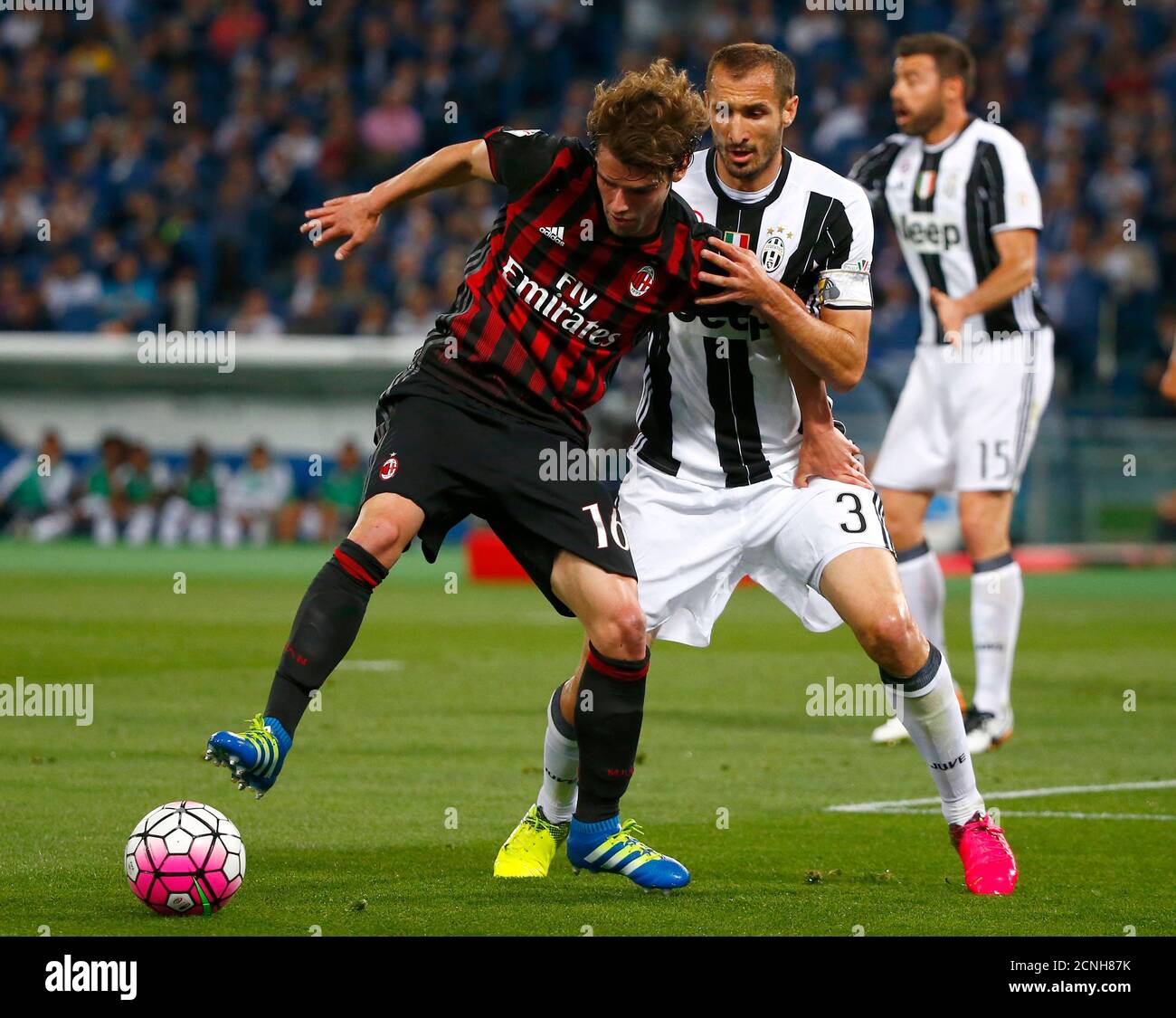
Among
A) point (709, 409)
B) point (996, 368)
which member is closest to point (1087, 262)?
point (996, 368)

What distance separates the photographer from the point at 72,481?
76.0ft

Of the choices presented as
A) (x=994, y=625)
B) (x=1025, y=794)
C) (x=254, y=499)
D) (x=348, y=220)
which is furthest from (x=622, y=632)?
(x=254, y=499)

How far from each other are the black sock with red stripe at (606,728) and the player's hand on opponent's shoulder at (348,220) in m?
1.36

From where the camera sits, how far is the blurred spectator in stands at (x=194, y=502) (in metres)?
22.6

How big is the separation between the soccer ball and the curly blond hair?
82.1 inches

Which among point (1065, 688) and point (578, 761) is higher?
point (578, 761)

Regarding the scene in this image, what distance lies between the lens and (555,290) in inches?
220

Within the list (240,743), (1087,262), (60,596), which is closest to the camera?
(240,743)

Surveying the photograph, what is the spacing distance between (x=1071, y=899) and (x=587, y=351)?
80.2 inches

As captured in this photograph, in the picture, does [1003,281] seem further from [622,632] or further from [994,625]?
[622,632]

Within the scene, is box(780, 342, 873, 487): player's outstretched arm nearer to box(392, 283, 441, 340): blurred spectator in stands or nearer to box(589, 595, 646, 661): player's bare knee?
box(589, 595, 646, 661): player's bare knee

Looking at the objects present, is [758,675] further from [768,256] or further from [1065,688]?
[768,256]

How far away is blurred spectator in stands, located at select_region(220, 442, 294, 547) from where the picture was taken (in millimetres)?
22500

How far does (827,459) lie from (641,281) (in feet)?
2.85
